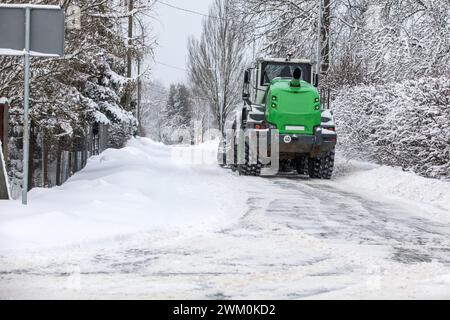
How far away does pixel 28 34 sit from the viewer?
27.0ft

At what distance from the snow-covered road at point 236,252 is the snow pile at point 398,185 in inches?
27.5

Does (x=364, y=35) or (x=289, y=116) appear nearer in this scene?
(x=289, y=116)

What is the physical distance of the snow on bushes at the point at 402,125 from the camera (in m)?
13.6

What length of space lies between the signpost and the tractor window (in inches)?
386

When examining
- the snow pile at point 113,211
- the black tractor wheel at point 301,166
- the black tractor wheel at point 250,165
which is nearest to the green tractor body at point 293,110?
the black tractor wheel at point 250,165

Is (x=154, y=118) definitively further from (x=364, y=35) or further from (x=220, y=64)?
(x=364, y=35)

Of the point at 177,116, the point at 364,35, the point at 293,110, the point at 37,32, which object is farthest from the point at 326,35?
the point at 177,116

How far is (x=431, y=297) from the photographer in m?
4.86

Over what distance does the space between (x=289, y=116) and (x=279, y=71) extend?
223cm

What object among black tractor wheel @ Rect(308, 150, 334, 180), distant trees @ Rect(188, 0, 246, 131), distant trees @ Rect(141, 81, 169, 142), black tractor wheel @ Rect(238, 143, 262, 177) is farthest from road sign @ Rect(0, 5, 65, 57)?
distant trees @ Rect(141, 81, 169, 142)

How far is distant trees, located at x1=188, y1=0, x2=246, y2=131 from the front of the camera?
4059 centimetres

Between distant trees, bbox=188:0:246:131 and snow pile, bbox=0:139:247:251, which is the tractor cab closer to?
snow pile, bbox=0:139:247:251

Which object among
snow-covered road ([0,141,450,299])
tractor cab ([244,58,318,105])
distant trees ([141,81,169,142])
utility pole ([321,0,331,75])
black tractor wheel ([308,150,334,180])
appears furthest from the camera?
distant trees ([141,81,169,142])

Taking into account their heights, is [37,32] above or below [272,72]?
below
